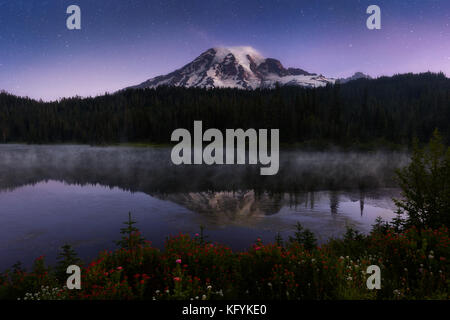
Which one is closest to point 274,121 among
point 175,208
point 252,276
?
point 175,208

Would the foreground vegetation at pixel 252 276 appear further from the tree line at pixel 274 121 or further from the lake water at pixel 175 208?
the tree line at pixel 274 121

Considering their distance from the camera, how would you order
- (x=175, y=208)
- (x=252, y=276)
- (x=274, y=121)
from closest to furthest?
(x=252, y=276) < (x=175, y=208) < (x=274, y=121)

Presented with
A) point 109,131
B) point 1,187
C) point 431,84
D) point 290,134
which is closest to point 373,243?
point 1,187

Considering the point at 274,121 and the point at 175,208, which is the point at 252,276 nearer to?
the point at 175,208

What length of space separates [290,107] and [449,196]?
98719 mm

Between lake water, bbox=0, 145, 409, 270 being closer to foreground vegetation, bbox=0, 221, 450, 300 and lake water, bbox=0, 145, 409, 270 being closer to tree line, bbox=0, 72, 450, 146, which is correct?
foreground vegetation, bbox=0, 221, 450, 300

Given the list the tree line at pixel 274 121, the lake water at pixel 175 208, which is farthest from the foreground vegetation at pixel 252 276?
the tree line at pixel 274 121

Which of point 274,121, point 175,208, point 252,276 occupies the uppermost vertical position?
point 274,121

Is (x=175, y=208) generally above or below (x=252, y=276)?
below

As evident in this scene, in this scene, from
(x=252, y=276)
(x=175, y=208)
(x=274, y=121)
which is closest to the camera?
(x=252, y=276)

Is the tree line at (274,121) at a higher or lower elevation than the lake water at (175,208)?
higher

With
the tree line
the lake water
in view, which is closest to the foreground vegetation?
the lake water

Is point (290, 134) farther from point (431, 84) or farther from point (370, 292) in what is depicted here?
point (431, 84)

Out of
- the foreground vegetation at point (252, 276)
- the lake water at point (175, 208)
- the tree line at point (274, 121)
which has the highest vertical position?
the tree line at point (274, 121)
